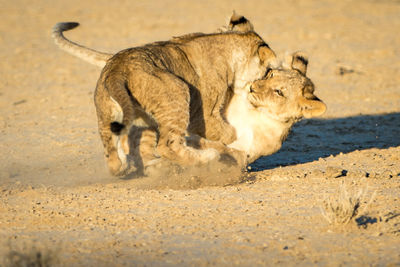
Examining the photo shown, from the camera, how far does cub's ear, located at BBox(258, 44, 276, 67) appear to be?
6746 mm

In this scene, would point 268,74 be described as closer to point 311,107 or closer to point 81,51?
Result: point 311,107

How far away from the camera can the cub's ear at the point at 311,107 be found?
6402 millimetres

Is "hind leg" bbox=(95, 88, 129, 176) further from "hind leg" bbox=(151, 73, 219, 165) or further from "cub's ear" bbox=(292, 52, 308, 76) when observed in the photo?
"cub's ear" bbox=(292, 52, 308, 76)

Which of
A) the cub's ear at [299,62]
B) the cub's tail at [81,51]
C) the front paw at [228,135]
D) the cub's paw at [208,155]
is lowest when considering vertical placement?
the cub's paw at [208,155]

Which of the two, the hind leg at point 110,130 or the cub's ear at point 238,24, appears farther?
the cub's ear at point 238,24

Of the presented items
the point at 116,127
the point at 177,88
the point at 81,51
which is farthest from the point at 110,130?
the point at 81,51

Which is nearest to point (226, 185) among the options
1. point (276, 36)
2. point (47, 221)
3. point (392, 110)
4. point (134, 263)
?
point (47, 221)

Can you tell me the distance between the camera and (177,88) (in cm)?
607

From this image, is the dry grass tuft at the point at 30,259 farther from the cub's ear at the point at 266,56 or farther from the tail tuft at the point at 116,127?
the cub's ear at the point at 266,56

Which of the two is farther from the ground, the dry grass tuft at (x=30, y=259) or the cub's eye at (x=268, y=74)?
the cub's eye at (x=268, y=74)

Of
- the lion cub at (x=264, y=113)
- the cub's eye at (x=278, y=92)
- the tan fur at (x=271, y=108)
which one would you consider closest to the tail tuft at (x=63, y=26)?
the lion cub at (x=264, y=113)

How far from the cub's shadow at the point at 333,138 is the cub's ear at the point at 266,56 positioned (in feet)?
3.97

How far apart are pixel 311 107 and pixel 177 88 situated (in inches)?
52.8

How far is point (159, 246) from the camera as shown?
14.7ft
